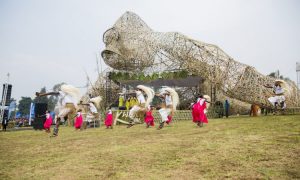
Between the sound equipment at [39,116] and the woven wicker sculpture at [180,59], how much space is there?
9.69m

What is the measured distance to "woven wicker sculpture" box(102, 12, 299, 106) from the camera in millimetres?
19200

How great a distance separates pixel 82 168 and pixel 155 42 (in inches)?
837

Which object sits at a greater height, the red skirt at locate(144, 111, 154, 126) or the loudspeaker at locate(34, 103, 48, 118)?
the loudspeaker at locate(34, 103, 48, 118)

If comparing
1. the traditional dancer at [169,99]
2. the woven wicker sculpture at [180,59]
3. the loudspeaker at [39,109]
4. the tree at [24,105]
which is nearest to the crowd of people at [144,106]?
the traditional dancer at [169,99]

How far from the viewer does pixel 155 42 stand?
83.1ft

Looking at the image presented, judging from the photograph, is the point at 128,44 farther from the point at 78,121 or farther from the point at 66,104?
the point at 66,104

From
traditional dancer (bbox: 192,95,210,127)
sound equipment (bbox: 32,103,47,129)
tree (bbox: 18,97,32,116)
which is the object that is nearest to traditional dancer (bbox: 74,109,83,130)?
sound equipment (bbox: 32,103,47,129)

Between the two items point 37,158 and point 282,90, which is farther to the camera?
point 282,90

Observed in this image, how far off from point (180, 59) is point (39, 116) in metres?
12.6

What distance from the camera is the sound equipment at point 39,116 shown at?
1852 centimetres

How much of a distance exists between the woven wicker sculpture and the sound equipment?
9.69 metres

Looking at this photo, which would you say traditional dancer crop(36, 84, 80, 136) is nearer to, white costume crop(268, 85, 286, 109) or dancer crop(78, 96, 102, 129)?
dancer crop(78, 96, 102, 129)

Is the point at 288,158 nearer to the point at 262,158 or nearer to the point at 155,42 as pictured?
the point at 262,158

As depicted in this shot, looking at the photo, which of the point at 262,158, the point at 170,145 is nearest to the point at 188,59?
the point at 170,145
